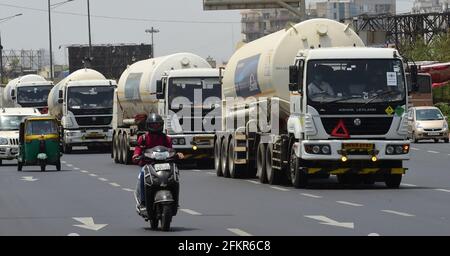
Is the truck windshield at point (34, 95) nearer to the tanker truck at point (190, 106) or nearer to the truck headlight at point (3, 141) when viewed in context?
the truck headlight at point (3, 141)

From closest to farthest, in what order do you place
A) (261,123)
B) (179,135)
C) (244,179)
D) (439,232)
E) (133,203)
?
(439,232), (133,203), (261,123), (244,179), (179,135)

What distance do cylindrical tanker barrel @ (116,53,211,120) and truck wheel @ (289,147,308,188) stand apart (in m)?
14.5

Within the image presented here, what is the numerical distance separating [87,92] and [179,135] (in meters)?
20.4

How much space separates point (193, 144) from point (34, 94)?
1524 inches

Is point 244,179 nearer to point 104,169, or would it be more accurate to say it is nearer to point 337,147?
point 337,147

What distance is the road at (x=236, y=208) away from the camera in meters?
19.7

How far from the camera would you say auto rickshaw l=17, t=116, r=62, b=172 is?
→ 45.1 m

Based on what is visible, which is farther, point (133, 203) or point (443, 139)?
point (443, 139)

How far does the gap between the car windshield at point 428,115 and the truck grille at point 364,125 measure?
1293 inches

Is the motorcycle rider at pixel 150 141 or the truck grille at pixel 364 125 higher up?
the motorcycle rider at pixel 150 141

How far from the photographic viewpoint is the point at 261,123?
3344 centimetres

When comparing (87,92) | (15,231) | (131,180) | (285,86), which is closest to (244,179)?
(131,180)

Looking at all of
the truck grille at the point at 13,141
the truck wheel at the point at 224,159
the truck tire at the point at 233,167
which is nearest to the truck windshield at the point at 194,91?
the truck wheel at the point at 224,159

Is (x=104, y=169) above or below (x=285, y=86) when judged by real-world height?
below
